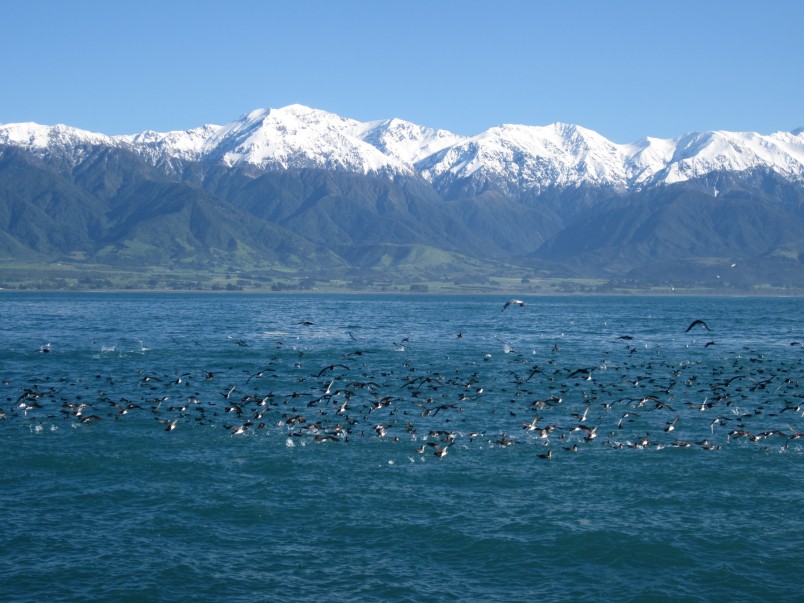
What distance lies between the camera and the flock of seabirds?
60.6 m

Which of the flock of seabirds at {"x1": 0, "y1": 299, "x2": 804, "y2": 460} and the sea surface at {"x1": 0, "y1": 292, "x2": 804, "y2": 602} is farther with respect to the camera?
the flock of seabirds at {"x1": 0, "y1": 299, "x2": 804, "y2": 460}

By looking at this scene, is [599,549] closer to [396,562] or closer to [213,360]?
[396,562]

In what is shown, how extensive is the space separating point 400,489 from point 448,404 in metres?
24.6

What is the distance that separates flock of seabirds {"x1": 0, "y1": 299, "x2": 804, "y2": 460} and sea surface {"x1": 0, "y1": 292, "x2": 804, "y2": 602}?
342 mm

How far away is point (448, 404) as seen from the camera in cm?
7275

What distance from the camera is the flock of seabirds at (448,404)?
199ft

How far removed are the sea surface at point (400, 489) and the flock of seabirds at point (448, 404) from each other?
34cm

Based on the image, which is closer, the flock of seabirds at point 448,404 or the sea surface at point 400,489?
the sea surface at point 400,489

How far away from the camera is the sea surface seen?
122 ft

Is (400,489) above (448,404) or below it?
below

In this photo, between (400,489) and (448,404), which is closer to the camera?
(400,489)

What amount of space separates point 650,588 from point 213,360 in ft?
257

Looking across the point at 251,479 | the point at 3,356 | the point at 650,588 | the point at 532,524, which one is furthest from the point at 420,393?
the point at 3,356

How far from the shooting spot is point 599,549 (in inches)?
1594
